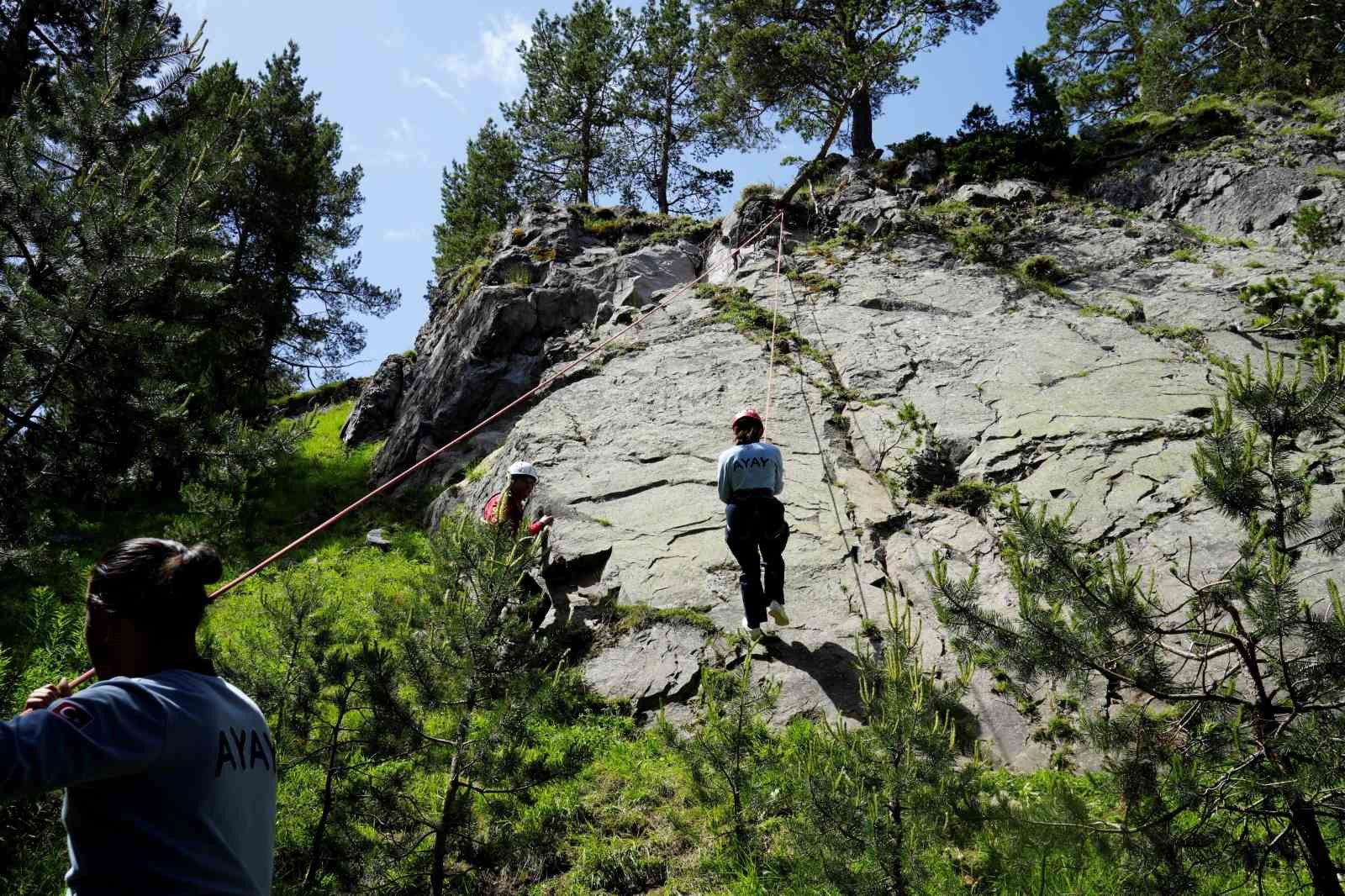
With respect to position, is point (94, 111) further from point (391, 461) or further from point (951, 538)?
point (391, 461)

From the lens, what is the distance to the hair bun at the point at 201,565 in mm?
2148

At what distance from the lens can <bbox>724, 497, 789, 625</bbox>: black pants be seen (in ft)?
22.0

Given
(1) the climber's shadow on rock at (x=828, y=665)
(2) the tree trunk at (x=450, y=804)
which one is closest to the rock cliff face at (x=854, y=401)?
(1) the climber's shadow on rock at (x=828, y=665)

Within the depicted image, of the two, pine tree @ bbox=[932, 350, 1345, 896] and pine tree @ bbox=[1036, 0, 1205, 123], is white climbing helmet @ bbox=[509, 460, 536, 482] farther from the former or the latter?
pine tree @ bbox=[1036, 0, 1205, 123]

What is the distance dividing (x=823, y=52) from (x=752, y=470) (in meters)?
14.5

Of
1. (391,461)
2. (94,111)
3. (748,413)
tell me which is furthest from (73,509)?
(748,413)

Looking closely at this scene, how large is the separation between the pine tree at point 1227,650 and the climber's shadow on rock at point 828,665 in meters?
2.91

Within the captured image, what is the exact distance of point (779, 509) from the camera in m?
6.73

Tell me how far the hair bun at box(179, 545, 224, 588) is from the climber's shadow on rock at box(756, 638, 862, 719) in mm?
4980

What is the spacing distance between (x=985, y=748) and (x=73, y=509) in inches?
599

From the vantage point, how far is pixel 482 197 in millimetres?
27109

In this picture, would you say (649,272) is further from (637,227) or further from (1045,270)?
(1045,270)

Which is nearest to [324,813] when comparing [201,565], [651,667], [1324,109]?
[201,565]

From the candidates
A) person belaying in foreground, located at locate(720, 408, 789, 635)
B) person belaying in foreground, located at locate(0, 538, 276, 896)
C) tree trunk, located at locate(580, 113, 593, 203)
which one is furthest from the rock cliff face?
tree trunk, located at locate(580, 113, 593, 203)
